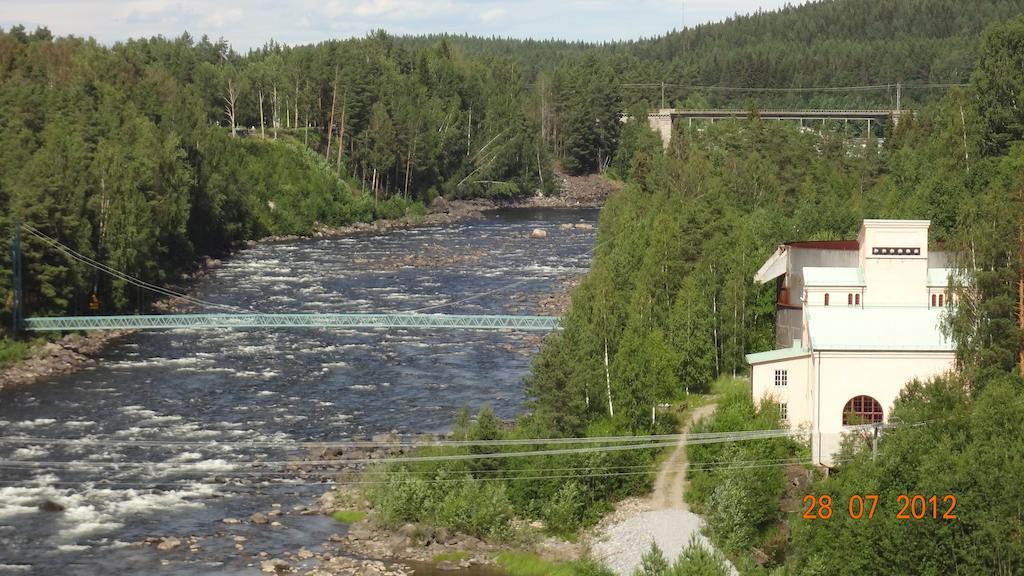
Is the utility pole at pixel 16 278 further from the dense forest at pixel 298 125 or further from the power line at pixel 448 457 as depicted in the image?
the power line at pixel 448 457

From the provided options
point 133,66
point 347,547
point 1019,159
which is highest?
point 133,66

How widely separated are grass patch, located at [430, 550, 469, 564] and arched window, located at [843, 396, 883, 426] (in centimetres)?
1006

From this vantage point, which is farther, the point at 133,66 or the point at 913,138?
the point at 133,66

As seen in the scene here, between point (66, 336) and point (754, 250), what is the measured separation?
91.3 ft

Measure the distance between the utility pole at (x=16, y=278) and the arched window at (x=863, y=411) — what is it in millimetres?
34522

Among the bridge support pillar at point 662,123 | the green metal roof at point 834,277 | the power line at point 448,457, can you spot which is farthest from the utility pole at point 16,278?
the bridge support pillar at point 662,123

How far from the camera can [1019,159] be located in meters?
50.7

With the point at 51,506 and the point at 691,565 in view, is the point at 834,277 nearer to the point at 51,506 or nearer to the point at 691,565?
the point at 691,565

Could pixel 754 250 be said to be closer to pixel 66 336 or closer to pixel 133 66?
pixel 66 336

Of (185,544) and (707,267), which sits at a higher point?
(707,267)

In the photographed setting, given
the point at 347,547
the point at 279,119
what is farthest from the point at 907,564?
the point at 279,119

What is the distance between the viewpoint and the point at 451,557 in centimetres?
3353

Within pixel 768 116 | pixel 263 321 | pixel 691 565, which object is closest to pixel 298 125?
pixel 768 116

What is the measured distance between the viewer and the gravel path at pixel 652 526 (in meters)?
32.1
